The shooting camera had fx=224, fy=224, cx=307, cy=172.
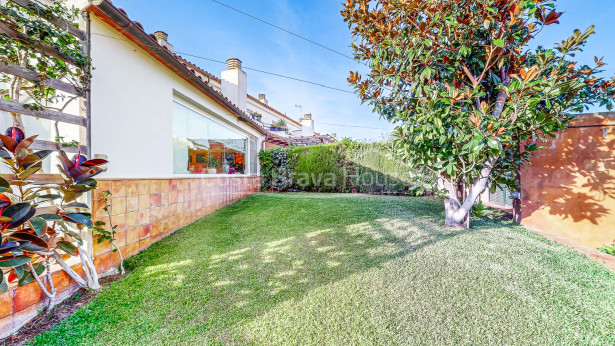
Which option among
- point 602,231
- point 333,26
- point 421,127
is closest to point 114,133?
point 421,127

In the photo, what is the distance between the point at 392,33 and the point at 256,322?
5.41 m

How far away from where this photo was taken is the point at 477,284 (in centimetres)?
298

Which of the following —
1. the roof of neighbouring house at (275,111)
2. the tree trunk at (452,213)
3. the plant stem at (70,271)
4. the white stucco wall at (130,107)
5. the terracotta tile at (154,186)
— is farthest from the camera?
the roof of neighbouring house at (275,111)

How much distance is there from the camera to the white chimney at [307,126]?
89.1ft

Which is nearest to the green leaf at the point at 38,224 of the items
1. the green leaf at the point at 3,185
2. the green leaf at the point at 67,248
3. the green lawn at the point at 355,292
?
the green leaf at the point at 3,185

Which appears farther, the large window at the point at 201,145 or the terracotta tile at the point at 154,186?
the large window at the point at 201,145

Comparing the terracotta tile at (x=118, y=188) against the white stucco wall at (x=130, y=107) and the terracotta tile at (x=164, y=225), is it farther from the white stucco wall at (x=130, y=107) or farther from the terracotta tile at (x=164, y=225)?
the terracotta tile at (x=164, y=225)

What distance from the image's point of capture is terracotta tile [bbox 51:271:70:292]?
278cm

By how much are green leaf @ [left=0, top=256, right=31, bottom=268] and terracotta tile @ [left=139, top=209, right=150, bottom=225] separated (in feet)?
6.85

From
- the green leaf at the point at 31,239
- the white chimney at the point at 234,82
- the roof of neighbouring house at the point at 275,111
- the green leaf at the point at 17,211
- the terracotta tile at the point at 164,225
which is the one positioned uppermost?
the roof of neighbouring house at the point at 275,111

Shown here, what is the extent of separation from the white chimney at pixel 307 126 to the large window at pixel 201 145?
18.5 metres

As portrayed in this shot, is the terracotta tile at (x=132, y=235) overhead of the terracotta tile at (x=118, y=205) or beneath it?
beneath

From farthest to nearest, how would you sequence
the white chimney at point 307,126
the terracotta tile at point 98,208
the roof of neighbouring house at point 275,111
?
the white chimney at point 307,126, the roof of neighbouring house at point 275,111, the terracotta tile at point 98,208

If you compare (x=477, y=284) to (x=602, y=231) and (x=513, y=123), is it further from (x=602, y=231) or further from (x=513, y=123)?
(x=602, y=231)
